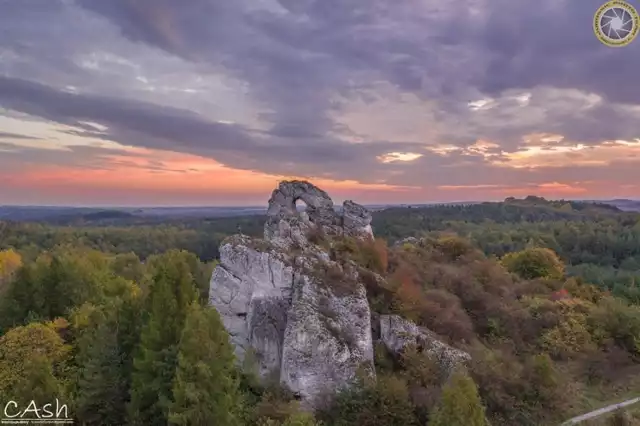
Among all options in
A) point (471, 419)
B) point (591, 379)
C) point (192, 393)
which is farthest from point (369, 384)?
point (591, 379)

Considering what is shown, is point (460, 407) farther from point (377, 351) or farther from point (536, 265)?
point (536, 265)

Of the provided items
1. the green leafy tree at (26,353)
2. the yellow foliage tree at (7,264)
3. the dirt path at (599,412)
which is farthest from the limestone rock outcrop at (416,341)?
the yellow foliage tree at (7,264)

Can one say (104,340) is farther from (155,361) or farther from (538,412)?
(538,412)

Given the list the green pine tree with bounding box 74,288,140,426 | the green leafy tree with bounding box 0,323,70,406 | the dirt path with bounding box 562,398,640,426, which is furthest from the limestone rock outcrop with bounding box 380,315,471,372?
the green leafy tree with bounding box 0,323,70,406

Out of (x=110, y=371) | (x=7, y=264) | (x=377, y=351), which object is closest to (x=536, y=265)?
(x=377, y=351)

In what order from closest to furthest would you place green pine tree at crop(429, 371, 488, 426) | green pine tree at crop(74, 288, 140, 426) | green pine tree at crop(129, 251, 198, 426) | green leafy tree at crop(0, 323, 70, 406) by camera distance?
green pine tree at crop(429, 371, 488, 426)
green pine tree at crop(129, 251, 198, 426)
green pine tree at crop(74, 288, 140, 426)
green leafy tree at crop(0, 323, 70, 406)

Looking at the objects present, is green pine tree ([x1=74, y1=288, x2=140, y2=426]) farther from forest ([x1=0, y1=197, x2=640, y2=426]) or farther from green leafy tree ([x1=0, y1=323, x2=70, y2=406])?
green leafy tree ([x1=0, y1=323, x2=70, y2=406])
